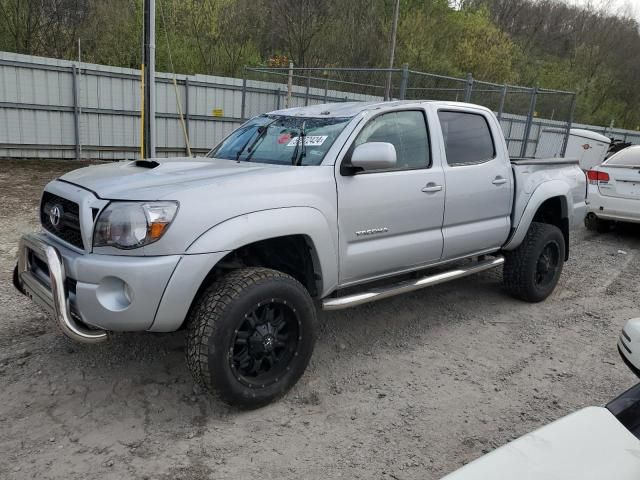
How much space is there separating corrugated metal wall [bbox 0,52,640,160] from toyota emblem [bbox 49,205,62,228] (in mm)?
9722

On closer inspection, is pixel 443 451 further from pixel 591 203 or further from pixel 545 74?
pixel 545 74

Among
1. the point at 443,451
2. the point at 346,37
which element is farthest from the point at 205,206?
the point at 346,37

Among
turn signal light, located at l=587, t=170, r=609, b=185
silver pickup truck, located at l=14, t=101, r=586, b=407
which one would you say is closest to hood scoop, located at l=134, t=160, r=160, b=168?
silver pickup truck, located at l=14, t=101, r=586, b=407

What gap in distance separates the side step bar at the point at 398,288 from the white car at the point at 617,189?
4.12 metres

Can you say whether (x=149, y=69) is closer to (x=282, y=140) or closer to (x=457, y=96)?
(x=282, y=140)

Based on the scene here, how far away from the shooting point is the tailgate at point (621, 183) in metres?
7.80

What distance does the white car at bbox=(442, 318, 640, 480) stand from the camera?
1429 millimetres

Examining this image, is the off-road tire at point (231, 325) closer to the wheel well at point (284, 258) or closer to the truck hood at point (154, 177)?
the wheel well at point (284, 258)

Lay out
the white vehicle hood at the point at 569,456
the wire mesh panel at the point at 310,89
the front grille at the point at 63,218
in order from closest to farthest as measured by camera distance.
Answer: the white vehicle hood at the point at 569,456
the front grille at the point at 63,218
the wire mesh panel at the point at 310,89

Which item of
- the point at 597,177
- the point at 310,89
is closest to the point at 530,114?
the point at 597,177

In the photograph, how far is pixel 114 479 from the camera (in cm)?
248

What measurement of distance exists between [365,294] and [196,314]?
1224mm

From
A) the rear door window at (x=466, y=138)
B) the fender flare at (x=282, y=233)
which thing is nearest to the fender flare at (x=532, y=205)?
the rear door window at (x=466, y=138)

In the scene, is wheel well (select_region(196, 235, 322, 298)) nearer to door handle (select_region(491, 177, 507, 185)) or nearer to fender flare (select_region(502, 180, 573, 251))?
door handle (select_region(491, 177, 507, 185))
